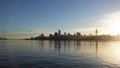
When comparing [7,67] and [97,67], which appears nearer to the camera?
[7,67]

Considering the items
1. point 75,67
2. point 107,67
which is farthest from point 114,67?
point 75,67

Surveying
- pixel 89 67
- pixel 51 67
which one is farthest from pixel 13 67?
pixel 89 67

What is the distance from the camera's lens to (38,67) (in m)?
35.3

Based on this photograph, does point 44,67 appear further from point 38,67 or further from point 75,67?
point 75,67

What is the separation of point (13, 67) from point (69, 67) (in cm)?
1047

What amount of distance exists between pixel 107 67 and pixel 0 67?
20086mm

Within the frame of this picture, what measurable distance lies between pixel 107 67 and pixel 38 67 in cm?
1327

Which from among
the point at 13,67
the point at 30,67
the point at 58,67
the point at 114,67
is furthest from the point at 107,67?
the point at 13,67

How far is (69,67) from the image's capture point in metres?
36.4

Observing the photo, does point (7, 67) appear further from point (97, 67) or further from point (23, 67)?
point (97, 67)

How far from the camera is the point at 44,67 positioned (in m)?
35.5

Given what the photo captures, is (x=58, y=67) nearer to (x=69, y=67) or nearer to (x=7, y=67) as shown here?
(x=69, y=67)

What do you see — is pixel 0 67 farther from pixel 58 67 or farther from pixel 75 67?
pixel 75 67

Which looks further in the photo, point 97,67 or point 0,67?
point 97,67
